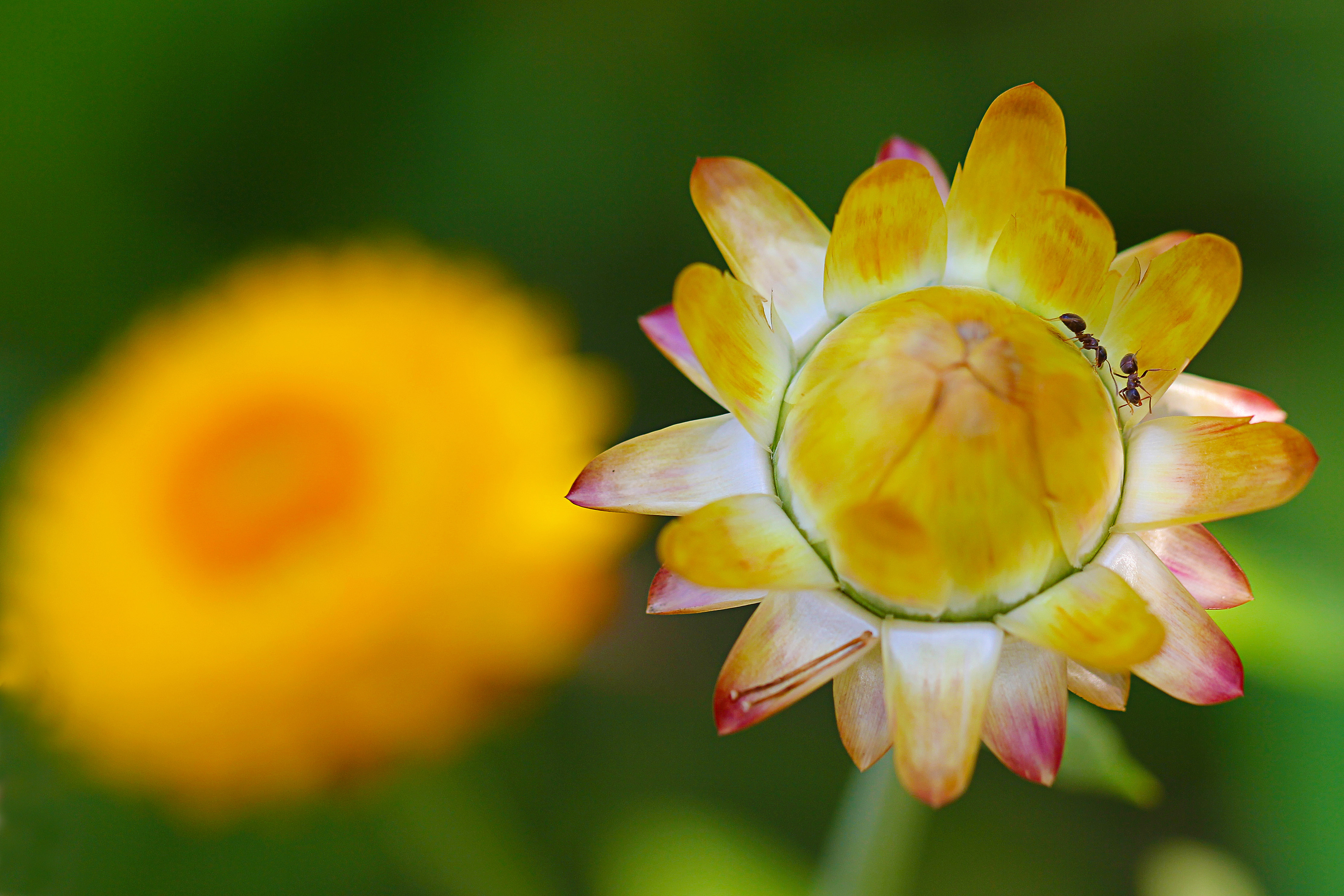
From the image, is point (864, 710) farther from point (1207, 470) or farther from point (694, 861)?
point (694, 861)

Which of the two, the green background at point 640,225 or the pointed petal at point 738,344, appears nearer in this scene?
the pointed petal at point 738,344

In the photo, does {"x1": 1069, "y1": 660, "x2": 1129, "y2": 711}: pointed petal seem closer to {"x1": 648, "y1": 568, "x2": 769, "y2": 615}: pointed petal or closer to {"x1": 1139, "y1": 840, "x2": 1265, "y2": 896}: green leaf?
{"x1": 648, "y1": 568, "x2": 769, "y2": 615}: pointed petal

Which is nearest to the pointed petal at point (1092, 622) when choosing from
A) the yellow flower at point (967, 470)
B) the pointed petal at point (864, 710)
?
the yellow flower at point (967, 470)

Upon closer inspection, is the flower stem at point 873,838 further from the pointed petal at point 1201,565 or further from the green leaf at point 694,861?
the pointed petal at point 1201,565

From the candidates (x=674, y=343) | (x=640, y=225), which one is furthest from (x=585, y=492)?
(x=640, y=225)

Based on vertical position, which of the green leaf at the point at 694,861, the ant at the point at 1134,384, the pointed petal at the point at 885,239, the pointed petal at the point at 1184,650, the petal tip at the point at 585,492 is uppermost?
the pointed petal at the point at 885,239
